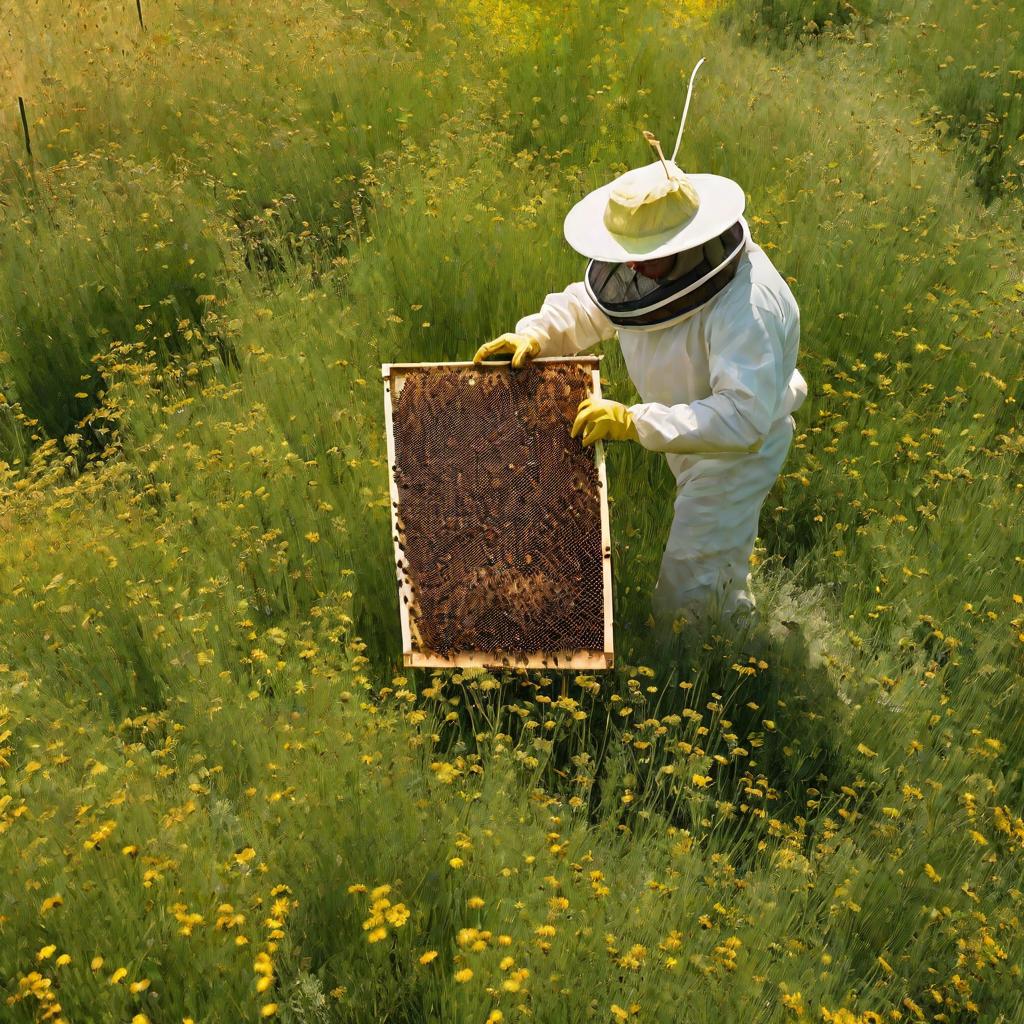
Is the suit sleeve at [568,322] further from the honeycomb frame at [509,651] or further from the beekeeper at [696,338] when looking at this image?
the honeycomb frame at [509,651]

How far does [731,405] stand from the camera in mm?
3971

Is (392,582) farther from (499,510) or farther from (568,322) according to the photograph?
(568,322)

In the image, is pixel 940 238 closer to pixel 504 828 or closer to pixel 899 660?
pixel 899 660

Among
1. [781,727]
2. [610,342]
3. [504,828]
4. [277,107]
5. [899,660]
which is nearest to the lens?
[504,828]

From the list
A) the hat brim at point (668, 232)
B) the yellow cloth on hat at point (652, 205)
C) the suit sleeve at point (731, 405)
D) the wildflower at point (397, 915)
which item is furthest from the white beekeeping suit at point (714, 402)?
the wildflower at point (397, 915)

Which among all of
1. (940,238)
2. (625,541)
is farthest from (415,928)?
(940,238)

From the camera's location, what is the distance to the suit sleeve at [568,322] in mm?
4559

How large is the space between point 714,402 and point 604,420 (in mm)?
397

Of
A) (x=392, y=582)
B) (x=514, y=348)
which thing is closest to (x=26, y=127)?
(x=514, y=348)

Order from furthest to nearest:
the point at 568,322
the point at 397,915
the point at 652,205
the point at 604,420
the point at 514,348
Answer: the point at 568,322 < the point at 514,348 < the point at 604,420 < the point at 652,205 < the point at 397,915

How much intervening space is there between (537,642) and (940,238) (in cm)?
Result: 480

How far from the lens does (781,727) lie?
13.8 ft

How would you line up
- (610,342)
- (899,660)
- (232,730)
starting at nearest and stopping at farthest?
(232,730) → (899,660) → (610,342)

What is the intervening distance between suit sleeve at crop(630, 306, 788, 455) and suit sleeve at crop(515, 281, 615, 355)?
2.25ft
